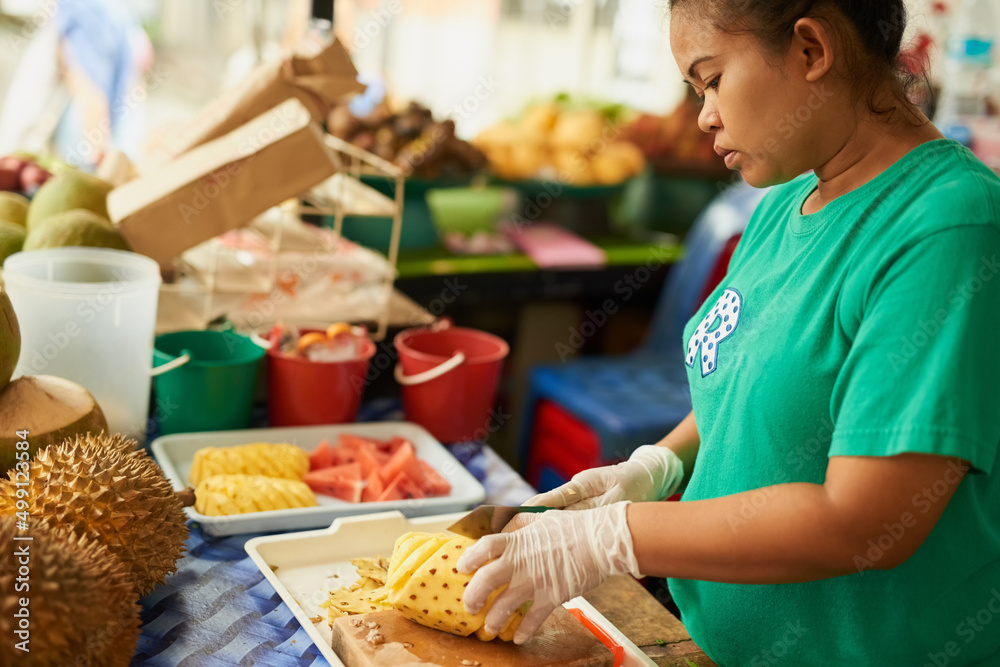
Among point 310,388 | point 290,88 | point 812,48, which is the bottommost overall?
point 310,388

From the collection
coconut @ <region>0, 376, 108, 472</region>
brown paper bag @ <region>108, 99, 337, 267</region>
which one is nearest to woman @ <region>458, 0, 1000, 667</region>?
coconut @ <region>0, 376, 108, 472</region>

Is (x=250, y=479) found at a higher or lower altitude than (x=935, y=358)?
lower

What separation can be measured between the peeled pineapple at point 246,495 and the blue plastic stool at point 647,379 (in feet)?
4.94

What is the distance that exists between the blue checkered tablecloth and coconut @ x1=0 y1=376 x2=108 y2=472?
0.29 meters

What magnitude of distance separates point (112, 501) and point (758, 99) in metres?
1.05

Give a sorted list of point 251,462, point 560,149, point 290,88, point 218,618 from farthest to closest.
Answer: point 560,149 < point 290,88 < point 251,462 < point 218,618

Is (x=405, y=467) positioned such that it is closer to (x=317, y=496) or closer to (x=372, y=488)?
(x=372, y=488)

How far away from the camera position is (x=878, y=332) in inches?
39.4

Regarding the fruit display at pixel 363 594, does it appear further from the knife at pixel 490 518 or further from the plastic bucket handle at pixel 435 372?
the plastic bucket handle at pixel 435 372

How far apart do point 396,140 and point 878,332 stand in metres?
2.72

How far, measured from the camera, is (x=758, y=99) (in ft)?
3.70

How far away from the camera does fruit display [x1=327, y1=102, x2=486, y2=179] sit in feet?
11.3

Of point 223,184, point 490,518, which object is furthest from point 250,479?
point 223,184

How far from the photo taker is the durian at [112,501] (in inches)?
46.1
